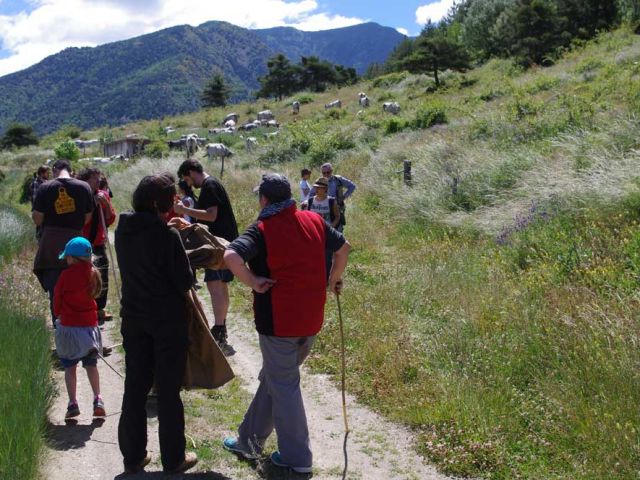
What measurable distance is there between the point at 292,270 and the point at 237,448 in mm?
1379

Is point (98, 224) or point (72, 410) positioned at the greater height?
point (98, 224)

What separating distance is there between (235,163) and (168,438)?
19.9 m

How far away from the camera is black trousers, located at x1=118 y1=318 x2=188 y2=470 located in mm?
3898

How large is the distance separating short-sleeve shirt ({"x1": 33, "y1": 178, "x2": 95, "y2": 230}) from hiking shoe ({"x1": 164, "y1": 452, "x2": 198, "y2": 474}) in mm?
2645

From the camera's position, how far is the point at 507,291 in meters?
6.57

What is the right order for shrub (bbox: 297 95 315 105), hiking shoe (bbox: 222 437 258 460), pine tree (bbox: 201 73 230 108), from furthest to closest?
pine tree (bbox: 201 73 230 108) → shrub (bbox: 297 95 315 105) → hiking shoe (bbox: 222 437 258 460)

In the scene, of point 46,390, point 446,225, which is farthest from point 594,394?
point 446,225

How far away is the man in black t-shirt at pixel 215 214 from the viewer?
6.17 meters

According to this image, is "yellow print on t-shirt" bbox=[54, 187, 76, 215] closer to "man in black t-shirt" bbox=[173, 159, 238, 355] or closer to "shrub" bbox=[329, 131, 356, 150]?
"man in black t-shirt" bbox=[173, 159, 238, 355]

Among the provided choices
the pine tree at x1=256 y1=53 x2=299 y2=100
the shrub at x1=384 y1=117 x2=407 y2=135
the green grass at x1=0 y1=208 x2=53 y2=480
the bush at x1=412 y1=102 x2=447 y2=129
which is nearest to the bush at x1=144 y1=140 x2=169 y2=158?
the shrub at x1=384 y1=117 x2=407 y2=135

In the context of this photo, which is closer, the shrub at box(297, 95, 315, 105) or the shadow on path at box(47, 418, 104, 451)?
the shadow on path at box(47, 418, 104, 451)

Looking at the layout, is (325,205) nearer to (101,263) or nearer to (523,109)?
(101,263)

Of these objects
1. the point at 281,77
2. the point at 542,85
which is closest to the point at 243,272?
the point at 542,85

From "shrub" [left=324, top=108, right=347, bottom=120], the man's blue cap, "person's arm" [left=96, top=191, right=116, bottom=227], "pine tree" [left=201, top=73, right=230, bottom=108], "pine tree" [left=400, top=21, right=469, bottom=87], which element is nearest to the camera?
the man's blue cap
